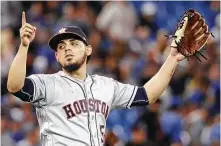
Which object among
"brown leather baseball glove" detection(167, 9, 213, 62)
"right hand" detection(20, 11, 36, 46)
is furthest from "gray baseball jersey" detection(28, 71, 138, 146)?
"brown leather baseball glove" detection(167, 9, 213, 62)

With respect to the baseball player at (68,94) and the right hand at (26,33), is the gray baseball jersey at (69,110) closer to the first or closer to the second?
the baseball player at (68,94)

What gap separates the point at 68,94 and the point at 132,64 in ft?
20.0

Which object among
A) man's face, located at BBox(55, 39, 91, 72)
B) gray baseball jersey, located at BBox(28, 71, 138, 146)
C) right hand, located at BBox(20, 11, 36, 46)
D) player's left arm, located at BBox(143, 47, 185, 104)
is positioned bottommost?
gray baseball jersey, located at BBox(28, 71, 138, 146)

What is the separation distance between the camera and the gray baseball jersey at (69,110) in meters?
5.34

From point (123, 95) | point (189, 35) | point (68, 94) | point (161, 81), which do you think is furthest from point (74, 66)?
point (189, 35)

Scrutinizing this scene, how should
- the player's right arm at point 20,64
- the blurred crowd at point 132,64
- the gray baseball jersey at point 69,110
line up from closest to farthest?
the player's right arm at point 20,64, the gray baseball jersey at point 69,110, the blurred crowd at point 132,64

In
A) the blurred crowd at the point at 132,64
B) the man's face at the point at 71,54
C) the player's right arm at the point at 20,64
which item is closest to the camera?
the player's right arm at the point at 20,64

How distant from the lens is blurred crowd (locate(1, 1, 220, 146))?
1005 centimetres

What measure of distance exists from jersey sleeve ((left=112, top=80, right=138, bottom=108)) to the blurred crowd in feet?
4.93

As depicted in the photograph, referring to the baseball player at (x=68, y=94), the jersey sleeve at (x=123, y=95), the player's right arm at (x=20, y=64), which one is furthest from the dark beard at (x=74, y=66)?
the player's right arm at (x=20, y=64)

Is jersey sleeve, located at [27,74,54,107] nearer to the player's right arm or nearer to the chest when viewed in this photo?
the chest

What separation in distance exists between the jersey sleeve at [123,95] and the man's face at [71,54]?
37cm

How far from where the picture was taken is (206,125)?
10.2 meters

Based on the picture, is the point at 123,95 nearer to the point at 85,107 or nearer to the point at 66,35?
the point at 85,107
